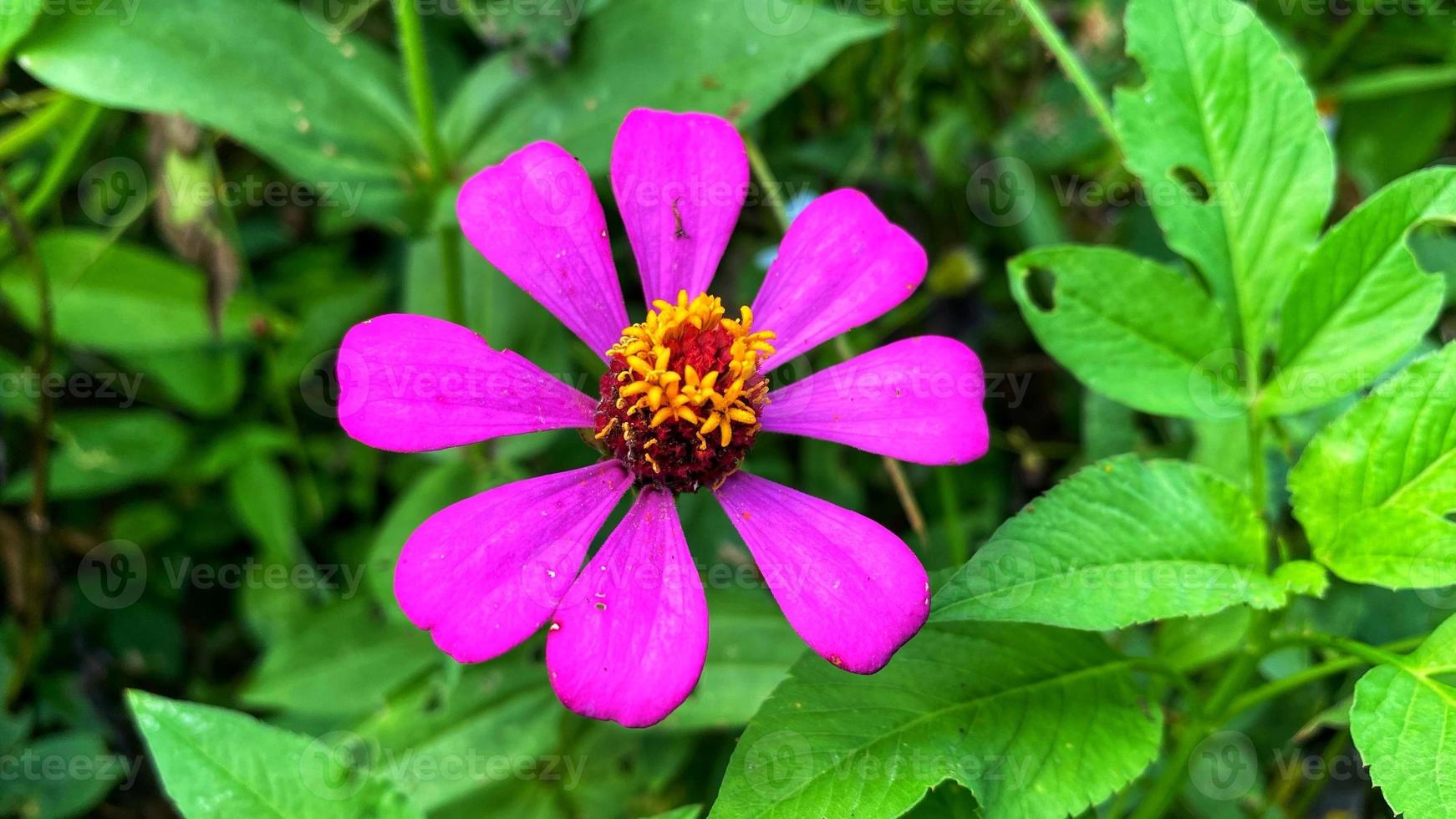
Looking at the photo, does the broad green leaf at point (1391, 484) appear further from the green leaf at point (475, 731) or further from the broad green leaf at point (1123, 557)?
the green leaf at point (475, 731)

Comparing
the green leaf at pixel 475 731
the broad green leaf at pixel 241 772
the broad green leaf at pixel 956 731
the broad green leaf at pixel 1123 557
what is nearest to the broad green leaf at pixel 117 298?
the green leaf at pixel 475 731

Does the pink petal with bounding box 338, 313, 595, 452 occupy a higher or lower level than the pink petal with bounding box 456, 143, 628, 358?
lower

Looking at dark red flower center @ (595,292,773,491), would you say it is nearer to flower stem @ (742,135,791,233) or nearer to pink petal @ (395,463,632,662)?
pink petal @ (395,463,632,662)

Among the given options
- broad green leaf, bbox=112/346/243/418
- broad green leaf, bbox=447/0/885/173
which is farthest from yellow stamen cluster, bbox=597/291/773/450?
broad green leaf, bbox=112/346/243/418


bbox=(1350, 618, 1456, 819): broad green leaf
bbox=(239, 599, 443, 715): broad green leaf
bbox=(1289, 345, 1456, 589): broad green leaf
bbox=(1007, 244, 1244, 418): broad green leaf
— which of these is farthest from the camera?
bbox=(239, 599, 443, 715): broad green leaf

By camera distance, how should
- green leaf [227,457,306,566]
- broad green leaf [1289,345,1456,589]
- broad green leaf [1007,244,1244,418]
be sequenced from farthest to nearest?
green leaf [227,457,306,566]
broad green leaf [1007,244,1244,418]
broad green leaf [1289,345,1456,589]
